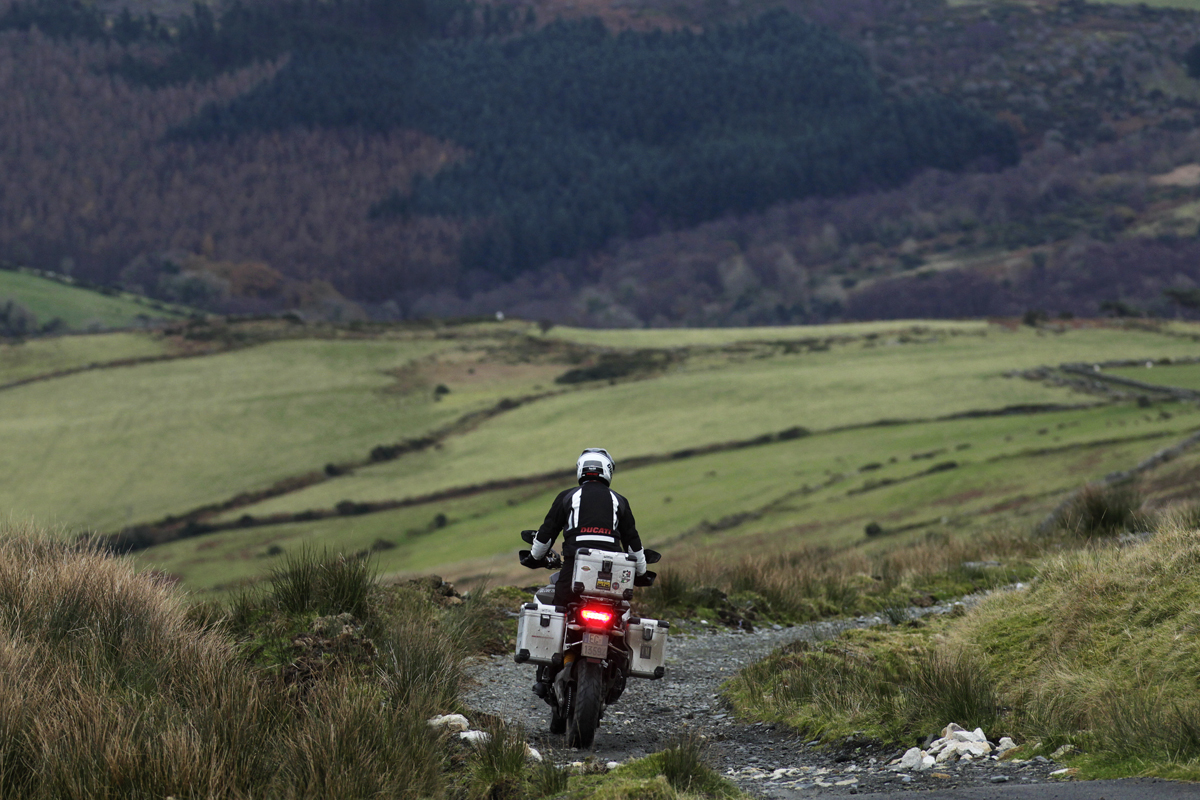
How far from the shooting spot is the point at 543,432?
109 meters

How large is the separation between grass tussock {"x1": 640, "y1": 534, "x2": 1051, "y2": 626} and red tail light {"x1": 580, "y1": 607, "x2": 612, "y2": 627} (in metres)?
6.87

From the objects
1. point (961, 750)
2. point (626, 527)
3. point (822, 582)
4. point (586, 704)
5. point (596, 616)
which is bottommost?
point (822, 582)

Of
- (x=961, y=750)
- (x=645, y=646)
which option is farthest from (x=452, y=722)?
(x=961, y=750)

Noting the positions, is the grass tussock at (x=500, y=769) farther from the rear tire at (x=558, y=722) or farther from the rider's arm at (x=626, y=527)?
the rider's arm at (x=626, y=527)

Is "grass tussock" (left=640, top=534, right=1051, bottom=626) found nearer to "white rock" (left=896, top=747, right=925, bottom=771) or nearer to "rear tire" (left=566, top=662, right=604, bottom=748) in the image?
"rear tire" (left=566, top=662, right=604, bottom=748)

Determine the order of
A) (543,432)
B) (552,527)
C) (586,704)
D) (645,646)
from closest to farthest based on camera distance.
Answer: (586,704) < (645,646) < (552,527) < (543,432)

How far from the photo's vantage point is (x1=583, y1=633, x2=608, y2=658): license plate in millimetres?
9859

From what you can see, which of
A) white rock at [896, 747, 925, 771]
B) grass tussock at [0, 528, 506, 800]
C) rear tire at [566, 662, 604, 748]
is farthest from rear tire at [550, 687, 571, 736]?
white rock at [896, 747, 925, 771]

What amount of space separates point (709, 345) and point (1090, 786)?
171137 millimetres

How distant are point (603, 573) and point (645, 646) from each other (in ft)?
2.69

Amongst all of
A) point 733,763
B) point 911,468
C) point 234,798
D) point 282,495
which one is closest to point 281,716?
point 234,798

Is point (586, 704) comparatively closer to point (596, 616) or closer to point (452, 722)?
point (596, 616)

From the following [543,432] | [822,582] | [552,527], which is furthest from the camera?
[543,432]

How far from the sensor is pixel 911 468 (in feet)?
201
